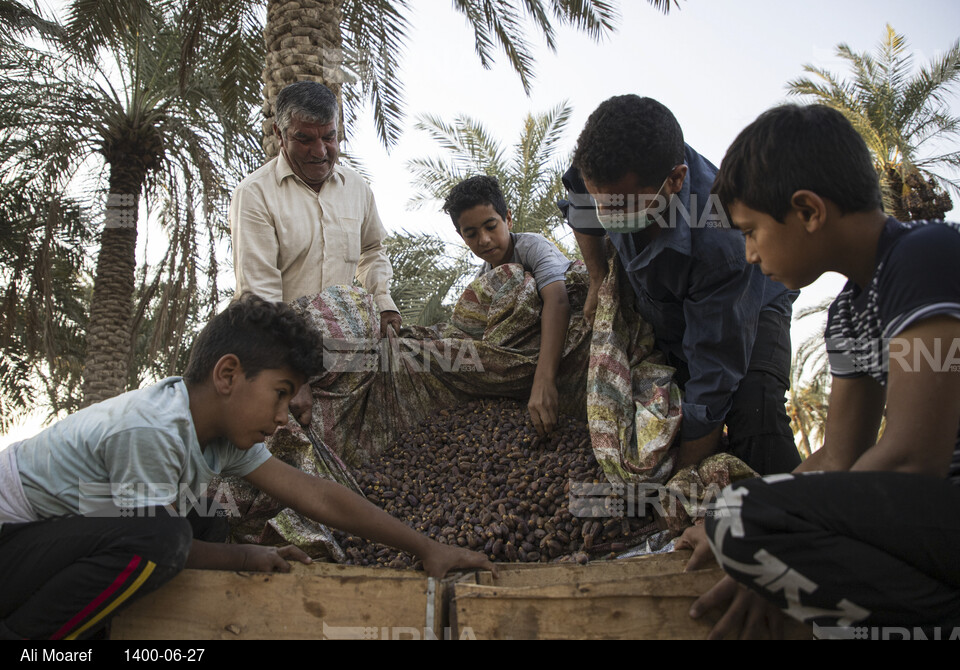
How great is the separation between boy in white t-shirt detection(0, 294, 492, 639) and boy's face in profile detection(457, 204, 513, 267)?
148cm

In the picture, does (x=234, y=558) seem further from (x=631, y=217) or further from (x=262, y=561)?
(x=631, y=217)

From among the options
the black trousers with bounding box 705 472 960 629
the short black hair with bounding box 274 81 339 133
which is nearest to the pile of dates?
the black trousers with bounding box 705 472 960 629

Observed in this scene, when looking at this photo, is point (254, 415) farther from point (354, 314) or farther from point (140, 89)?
point (140, 89)

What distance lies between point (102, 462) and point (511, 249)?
2.15 meters

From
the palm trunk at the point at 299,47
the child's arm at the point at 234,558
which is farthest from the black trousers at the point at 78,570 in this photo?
the palm trunk at the point at 299,47

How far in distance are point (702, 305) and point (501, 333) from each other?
94 centimetres

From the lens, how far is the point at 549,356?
120 inches

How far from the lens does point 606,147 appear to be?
2.38 meters

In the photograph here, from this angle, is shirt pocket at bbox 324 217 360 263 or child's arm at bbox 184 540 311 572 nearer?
child's arm at bbox 184 540 311 572

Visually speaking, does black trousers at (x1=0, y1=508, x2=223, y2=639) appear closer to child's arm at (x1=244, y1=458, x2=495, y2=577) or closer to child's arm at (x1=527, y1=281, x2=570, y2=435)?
child's arm at (x1=244, y1=458, x2=495, y2=577)

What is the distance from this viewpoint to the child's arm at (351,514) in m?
2.12

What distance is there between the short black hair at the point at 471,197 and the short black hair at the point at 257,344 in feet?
4.92

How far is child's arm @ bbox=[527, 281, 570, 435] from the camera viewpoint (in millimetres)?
2941

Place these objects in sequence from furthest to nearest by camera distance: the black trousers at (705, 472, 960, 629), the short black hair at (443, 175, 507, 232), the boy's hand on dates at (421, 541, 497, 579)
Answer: the short black hair at (443, 175, 507, 232) → the boy's hand on dates at (421, 541, 497, 579) → the black trousers at (705, 472, 960, 629)
